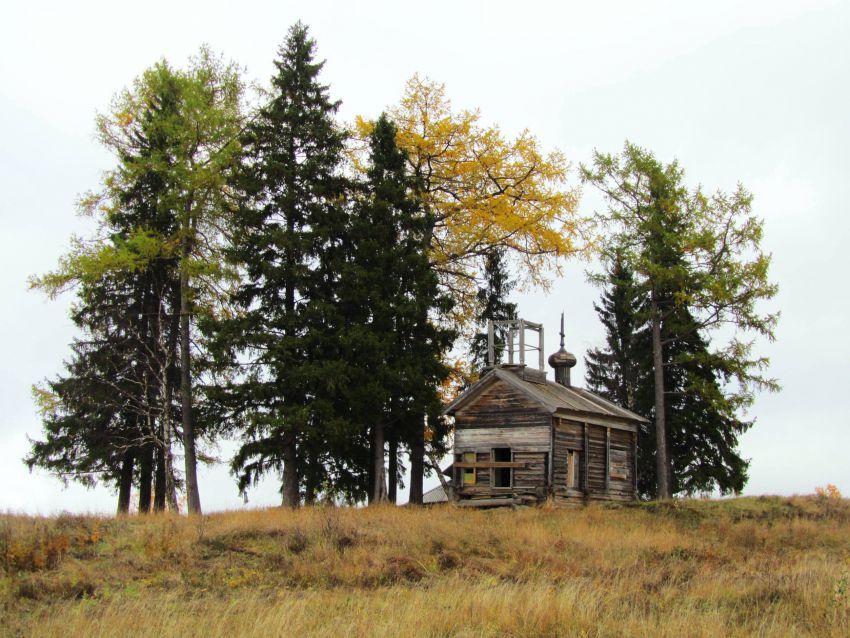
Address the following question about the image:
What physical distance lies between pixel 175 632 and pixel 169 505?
17.0 metres

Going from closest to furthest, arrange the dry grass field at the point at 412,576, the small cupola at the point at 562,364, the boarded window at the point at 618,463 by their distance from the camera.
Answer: the dry grass field at the point at 412,576, the boarded window at the point at 618,463, the small cupola at the point at 562,364

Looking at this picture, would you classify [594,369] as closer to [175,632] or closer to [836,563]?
[836,563]

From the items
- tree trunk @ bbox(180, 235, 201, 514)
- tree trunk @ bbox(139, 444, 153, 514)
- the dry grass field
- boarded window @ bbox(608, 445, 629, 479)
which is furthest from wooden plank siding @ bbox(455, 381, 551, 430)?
tree trunk @ bbox(139, 444, 153, 514)

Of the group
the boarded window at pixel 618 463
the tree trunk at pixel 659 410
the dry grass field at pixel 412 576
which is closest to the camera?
the dry grass field at pixel 412 576

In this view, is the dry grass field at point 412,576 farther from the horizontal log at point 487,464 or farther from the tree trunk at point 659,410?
the tree trunk at point 659,410

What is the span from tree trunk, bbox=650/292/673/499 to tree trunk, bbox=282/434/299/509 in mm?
14153

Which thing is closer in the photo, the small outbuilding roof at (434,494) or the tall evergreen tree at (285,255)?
the tall evergreen tree at (285,255)

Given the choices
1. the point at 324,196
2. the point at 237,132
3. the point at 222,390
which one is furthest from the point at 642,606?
the point at 237,132

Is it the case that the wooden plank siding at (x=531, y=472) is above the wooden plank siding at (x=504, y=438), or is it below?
below

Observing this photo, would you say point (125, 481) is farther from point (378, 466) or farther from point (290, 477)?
point (378, 466)

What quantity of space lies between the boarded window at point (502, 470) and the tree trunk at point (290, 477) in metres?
6.95

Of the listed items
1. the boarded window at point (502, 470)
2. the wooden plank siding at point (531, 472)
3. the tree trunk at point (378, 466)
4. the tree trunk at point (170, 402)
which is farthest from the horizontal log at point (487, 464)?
the tree trunk at point (170, 402)

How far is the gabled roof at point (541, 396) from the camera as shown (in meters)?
30.0

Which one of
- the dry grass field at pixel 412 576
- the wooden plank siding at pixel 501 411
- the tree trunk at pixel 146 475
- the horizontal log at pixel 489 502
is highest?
the wooden plank siding at pixel 501 411
